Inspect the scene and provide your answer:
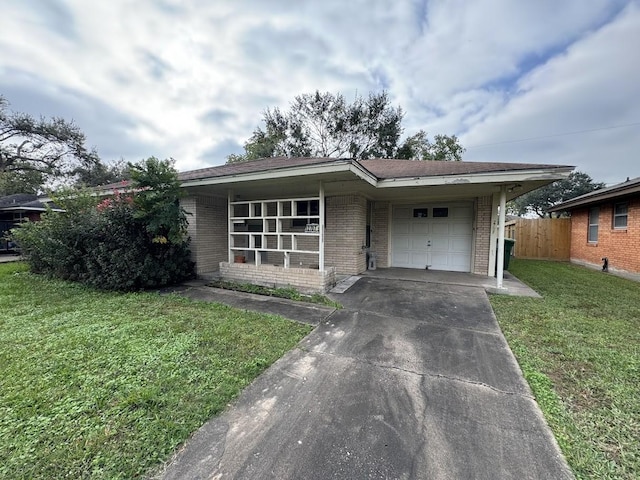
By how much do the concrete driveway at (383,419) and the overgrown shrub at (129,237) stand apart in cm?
451

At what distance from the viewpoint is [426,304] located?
488cm

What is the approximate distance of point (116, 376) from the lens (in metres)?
2.53

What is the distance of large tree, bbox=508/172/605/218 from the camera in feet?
86.9

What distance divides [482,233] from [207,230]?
792 cm

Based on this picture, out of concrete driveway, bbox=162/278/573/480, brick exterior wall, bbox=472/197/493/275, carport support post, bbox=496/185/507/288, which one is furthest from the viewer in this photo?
brick exterior wall, bbox=472/197/493/275

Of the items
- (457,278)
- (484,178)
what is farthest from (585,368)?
(457,278)

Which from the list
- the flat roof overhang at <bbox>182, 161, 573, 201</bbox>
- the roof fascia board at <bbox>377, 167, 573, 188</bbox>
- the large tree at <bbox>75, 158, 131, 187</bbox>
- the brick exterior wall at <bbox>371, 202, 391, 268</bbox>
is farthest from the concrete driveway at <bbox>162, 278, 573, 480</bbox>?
the large tree at <bbox>75, 158, 131, 187</bbox>

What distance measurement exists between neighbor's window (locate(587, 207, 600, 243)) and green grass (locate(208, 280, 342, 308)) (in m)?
11.4

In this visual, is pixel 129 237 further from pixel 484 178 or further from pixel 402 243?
pixel 484 178

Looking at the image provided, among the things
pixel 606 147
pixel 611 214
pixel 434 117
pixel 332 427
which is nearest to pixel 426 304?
pixel 332 427

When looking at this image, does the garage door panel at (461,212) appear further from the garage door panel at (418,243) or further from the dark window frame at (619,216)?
the dark window frame at (619,216)

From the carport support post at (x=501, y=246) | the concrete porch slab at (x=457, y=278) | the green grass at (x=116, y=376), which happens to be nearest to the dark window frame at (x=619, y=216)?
the concrete porch slab at (x=457, y=278)

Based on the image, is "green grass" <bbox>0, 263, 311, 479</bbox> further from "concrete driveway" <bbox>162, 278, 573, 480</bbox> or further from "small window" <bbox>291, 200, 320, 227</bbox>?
"small window" <bbox>291, 200, 320, 227</bbox>

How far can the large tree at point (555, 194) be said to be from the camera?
2648 cm
